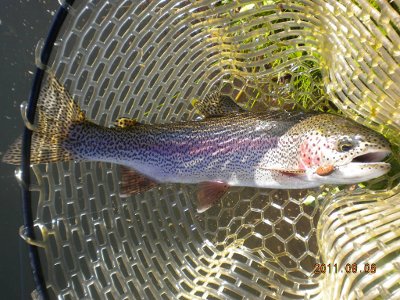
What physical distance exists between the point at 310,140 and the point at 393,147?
566 millimetres

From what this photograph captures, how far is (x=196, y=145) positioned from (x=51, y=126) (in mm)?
908

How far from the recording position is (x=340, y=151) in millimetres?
2270

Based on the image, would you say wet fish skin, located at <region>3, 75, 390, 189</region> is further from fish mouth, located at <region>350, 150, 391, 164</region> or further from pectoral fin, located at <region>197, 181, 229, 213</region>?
fish mouth, located at <region>350, 150, 391, 164</region>

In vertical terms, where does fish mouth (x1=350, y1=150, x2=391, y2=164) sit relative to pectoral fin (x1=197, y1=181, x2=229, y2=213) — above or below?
above

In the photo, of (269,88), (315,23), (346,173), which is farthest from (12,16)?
(346,173)

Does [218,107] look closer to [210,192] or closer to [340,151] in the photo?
[210,192]

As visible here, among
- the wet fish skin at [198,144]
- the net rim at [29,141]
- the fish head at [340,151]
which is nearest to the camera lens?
the net rim at [29,141]

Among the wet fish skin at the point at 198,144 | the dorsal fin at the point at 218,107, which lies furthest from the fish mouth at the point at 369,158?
the dorsal fin at the point at 218,107

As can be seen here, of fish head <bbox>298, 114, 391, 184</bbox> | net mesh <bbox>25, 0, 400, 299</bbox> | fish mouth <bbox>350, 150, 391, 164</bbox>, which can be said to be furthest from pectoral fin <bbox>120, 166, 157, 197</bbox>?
fish mouth <bbox>350, 150, 391, 164</bbox>

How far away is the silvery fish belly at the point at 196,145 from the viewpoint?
2.45m

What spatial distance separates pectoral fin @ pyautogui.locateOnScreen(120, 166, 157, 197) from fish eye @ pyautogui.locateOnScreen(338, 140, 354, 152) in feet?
3.87

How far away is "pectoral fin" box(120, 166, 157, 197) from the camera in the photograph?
2.65m

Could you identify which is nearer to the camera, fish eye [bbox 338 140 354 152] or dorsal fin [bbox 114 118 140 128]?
fish eye [bbox 338 140 354 152]

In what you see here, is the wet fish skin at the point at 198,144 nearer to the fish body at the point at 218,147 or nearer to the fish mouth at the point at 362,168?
the fish body at the point at 218,147
